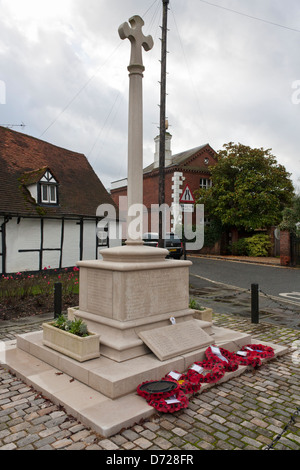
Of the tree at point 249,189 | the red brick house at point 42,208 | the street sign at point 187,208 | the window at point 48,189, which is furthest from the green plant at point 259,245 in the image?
the window at point 48,189

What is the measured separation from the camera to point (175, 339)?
212 inches

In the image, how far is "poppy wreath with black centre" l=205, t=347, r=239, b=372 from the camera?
511 cm

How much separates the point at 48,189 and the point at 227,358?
1347 centimetres

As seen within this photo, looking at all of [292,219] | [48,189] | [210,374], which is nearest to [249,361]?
[210,374]

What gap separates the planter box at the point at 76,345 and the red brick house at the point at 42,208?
9.78 m

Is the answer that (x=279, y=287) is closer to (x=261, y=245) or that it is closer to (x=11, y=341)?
(x=11, y=341)

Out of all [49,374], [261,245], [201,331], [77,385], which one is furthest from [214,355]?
[261,245]

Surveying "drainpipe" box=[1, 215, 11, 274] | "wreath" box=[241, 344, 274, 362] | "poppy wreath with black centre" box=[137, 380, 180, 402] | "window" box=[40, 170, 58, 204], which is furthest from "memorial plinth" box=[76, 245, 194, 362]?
"window" box=[40, 170, 58, 204]

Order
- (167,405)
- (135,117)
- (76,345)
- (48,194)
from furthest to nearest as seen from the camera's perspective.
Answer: (48,194)
(135,117)
(76,345)
(167,405)

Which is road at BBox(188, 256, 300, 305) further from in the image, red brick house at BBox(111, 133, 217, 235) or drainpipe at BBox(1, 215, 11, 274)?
red brick house at BBox(111, 133, 217, 235)

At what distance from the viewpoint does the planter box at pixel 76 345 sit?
15.8 ft

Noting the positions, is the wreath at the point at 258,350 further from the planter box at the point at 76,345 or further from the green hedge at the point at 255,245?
the green hedge at the point at 255,245

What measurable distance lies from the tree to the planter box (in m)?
23.1

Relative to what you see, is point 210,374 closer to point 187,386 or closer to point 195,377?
point 195,377
